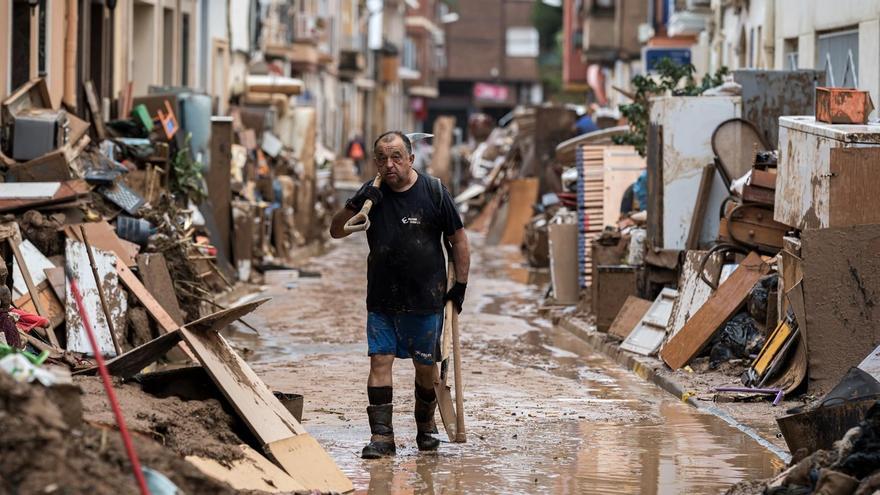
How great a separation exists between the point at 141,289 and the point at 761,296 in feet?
16.1

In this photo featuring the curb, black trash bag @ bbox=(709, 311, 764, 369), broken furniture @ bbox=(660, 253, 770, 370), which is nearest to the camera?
the curb

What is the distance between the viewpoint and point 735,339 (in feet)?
43.3

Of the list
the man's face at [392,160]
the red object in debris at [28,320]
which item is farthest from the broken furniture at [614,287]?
the man's face at [392,160]

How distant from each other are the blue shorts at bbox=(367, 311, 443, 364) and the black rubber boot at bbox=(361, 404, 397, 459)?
0.33 m

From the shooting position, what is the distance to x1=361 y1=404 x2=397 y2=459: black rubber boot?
9500 millimetres

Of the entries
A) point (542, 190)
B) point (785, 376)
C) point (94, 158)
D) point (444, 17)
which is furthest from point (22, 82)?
point (444, 17)

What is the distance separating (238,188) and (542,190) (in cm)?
1076

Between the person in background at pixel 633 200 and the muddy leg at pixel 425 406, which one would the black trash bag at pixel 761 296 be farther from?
the person in background at pixel 633 200

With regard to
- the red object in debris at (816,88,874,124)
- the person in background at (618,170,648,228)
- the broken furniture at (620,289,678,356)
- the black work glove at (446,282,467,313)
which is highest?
the red object in debris at (816,88,874,124)

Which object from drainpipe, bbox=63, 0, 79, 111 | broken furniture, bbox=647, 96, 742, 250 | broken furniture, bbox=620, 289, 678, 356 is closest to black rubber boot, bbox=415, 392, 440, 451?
broken furniture, bbox=620, 289, 678, 356

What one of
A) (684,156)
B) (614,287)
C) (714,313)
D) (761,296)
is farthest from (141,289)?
(684,156)

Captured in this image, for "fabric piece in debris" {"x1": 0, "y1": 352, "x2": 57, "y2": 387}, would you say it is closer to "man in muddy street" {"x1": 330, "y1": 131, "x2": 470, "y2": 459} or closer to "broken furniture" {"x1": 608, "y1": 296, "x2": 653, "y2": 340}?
"man in muddy street" {"x1": 330, "y1": 131, "x2": 470, "y2": 459}

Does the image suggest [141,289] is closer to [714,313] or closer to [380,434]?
[714,313]

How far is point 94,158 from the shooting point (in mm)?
17312
